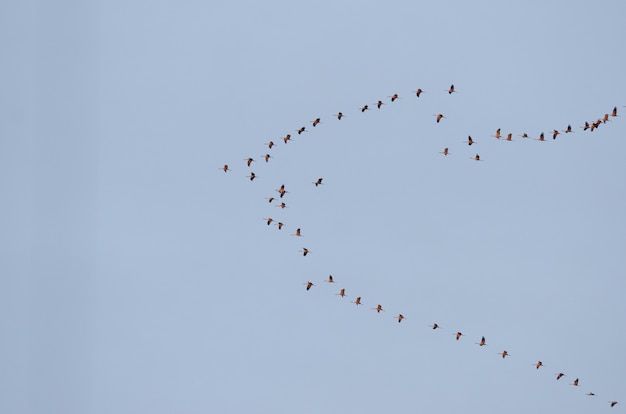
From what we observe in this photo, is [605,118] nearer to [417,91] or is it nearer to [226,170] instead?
[417,91]

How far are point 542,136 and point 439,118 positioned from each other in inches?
315

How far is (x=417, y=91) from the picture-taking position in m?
188

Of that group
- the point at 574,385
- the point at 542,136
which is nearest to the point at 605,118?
the point at 542,136

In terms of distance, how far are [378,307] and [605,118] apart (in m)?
22.9

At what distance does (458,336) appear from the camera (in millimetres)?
196375

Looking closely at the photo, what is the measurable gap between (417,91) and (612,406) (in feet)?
93.0

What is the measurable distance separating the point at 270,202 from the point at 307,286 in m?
9.10

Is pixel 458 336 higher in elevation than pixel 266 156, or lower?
lower

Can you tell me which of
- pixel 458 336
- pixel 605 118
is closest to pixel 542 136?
pixel 605 118

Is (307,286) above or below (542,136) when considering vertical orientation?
below

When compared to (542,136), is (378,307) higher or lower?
lower

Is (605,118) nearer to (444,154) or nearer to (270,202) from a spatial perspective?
(444,154)

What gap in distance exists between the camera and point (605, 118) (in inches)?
7436

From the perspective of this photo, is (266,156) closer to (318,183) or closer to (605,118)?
(318,183)
